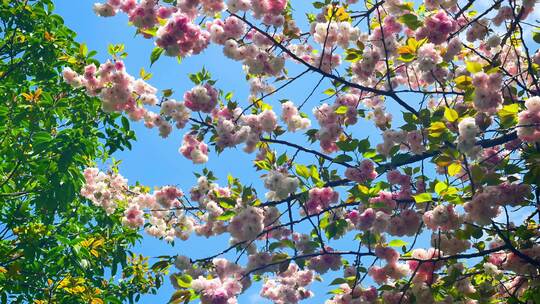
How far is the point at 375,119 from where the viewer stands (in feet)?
19.5

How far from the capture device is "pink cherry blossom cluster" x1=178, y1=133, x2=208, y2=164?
18.0 ft

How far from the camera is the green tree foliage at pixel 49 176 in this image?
7.40 meters

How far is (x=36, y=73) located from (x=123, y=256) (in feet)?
11.4

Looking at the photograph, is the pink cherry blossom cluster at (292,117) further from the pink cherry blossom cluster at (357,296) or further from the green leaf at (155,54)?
the pink cherry blossom cluster at (357,296)

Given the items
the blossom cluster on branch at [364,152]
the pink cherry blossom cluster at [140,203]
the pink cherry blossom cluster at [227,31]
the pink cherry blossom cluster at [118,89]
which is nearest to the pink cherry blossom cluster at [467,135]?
the blossom cluster on branch at [364,152]

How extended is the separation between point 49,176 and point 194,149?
10.7ft

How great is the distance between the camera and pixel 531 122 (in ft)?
11.0

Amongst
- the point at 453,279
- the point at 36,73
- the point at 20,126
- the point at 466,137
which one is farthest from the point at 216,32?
the point at 36,73

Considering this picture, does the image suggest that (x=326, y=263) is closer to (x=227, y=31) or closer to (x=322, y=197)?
(x=322, y=197)

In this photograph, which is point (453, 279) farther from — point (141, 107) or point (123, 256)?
point (123, 256)

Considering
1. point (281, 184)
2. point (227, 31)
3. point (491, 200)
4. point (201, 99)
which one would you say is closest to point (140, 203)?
point (201, 99)

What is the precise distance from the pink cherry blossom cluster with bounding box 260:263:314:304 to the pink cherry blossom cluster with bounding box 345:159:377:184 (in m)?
1.26

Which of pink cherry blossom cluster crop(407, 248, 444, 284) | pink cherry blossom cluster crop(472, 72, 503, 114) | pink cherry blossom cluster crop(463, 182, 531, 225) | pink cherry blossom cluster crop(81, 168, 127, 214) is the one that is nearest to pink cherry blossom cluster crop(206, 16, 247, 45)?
pink cherry blossom cluster crop(472, 72, 503, 114)

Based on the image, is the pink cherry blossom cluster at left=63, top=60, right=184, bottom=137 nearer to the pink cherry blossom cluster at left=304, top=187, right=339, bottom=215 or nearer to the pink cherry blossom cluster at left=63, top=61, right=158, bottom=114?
the pink cherry blossom cluster at left=63, top=61, right=158, bottom=114
